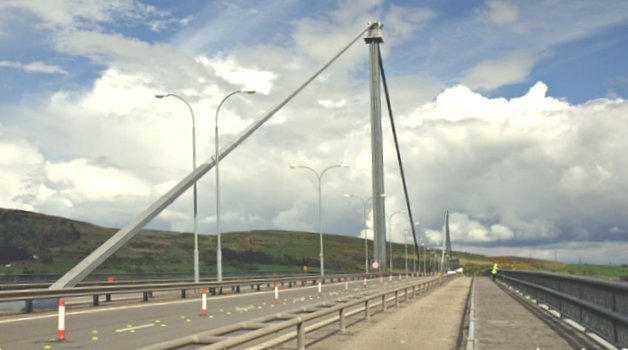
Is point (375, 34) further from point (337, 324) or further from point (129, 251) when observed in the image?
point (337, 324)

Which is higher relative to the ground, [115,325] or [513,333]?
[115,325]

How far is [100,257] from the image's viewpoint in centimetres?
3216

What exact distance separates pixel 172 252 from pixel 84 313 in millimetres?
122019

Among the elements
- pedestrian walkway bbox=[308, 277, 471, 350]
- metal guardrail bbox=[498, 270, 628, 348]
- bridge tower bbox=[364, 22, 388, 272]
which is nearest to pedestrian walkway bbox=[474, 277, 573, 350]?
pedestrian walkway bbox=[308, 277, 471, 350]

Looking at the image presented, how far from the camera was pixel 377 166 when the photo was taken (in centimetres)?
9231

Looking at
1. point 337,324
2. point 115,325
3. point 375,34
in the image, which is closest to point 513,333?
point 337,324

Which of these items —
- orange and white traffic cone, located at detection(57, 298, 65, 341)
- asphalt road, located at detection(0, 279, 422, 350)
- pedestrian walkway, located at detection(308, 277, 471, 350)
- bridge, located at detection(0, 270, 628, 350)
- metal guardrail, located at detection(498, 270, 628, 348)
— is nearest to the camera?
metal guardrail, located at detection(498, 270, 628, 348)

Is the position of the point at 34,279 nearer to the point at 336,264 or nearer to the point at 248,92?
the point at 248,92

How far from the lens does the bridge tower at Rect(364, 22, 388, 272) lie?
90.2 metres

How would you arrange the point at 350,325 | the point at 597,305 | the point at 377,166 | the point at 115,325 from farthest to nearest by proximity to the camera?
the point at 377,166
the point at 115,325
the point at 350,325
the point at 597,305

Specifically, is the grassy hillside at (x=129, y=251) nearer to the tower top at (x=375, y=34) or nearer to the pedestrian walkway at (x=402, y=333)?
the tower top at (x=375, y=34)

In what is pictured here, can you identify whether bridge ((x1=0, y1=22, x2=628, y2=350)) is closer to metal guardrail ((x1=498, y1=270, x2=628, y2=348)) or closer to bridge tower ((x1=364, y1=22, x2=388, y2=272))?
metal guardrail ((x1=498, y1=270, x2=628, y2=348))

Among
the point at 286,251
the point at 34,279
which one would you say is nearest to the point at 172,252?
the point at 286,251

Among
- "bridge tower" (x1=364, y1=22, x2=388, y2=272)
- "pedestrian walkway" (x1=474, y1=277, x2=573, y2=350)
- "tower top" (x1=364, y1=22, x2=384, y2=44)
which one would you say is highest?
"tower top" (x1=364, y1=22, x2=384, y2=44)
